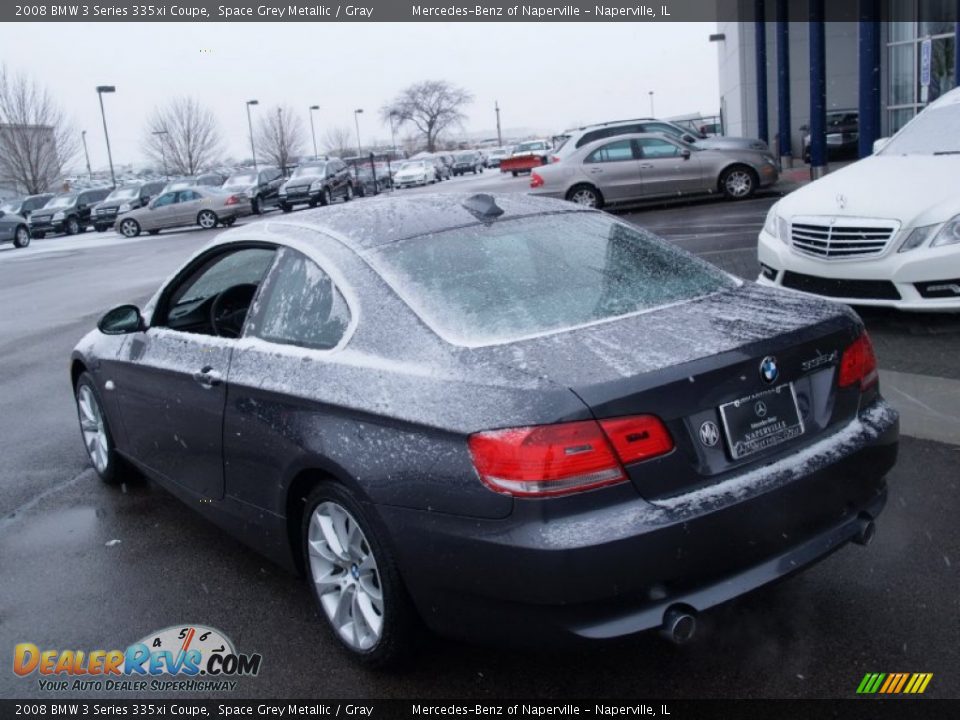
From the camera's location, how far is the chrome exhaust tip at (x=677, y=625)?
8.72 feet

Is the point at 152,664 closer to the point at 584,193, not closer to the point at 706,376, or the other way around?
the point at 706,376

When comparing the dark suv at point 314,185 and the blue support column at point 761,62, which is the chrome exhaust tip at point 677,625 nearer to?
the blue support column at point 761,62

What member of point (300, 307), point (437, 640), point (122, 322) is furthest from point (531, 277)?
point (122, 322)

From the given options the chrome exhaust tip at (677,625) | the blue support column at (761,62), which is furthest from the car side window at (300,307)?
the blue support column at (761,62)

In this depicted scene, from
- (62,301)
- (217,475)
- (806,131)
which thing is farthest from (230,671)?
(806,131)

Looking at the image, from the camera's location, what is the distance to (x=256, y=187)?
110 ft

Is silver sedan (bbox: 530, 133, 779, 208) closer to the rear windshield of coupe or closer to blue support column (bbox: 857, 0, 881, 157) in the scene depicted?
→ blue support column (bbox: 857, 0, 881, 157)

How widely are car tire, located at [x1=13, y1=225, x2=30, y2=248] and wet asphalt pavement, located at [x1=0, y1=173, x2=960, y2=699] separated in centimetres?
2877

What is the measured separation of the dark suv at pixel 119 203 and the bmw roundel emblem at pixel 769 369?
122 feet

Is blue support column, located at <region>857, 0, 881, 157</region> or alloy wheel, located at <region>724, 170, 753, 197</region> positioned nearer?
blue support column, located at <region>857, 0, 881, 157</region>

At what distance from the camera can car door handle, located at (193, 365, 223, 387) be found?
3.79 m

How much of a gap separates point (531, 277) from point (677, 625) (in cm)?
141

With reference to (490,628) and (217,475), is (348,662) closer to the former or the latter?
(490,628)

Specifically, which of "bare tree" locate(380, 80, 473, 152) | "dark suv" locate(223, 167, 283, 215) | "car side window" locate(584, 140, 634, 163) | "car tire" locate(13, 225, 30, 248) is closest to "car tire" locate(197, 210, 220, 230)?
"dark suv" locate(223, 167, 283, 215)
